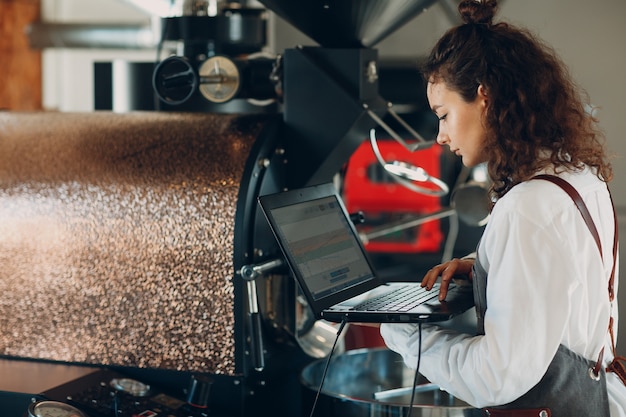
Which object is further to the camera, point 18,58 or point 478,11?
point 18,58

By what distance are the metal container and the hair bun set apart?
648 millimetres

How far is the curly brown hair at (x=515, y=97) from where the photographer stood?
131cm

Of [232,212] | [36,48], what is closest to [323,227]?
[232,212]

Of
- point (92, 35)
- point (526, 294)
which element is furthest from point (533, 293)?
point (92, 35)

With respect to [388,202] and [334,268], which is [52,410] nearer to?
[334,268]

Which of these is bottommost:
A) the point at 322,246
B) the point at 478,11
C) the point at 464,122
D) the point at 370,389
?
the point at 370,389

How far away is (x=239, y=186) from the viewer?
1671 mm

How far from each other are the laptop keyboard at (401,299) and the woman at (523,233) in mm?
45

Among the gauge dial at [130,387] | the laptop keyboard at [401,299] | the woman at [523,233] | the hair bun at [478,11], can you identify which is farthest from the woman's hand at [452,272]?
the gauge dial at [130,387]

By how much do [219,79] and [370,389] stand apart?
2.32 feet

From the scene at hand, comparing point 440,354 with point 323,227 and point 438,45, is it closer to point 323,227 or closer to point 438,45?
point 323,227

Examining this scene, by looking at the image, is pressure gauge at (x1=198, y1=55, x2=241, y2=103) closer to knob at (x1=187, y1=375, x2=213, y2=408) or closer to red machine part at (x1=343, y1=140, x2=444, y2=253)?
knob at (x1=187, y1=375, x2=213, y2=408)

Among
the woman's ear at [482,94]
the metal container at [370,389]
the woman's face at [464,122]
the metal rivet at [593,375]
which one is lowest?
the metal container at [370,389]

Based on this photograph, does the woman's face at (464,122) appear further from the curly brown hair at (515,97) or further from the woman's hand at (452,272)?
the woman's hand at (452,272)
